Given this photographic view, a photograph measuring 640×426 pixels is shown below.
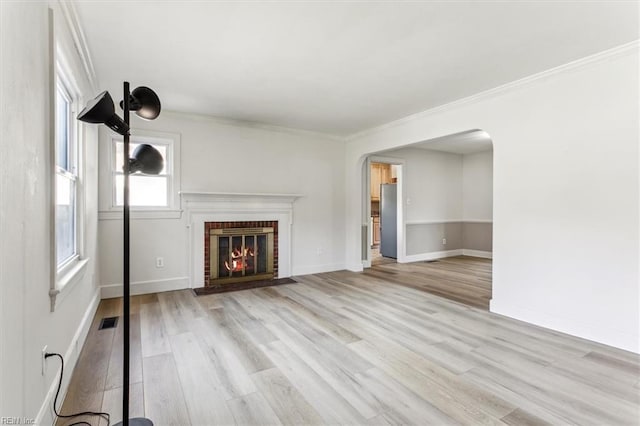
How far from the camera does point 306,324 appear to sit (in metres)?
3.06

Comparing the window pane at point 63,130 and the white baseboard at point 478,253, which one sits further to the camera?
the white baseboard at point 478,253

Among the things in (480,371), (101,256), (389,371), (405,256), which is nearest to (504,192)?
(480,371)

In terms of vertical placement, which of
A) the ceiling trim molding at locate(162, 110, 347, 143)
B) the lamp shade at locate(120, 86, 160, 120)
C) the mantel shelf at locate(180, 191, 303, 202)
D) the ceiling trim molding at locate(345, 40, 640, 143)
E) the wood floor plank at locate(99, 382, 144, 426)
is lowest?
the wood floor plank at locate(99, 382, 144, 426)

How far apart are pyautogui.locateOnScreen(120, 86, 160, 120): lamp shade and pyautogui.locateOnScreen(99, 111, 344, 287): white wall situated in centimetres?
280

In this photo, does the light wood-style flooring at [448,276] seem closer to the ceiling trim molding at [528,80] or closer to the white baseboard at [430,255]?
the white baseboard at [430,255]

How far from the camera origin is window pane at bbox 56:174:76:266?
226cm

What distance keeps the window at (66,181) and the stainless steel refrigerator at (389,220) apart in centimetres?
555

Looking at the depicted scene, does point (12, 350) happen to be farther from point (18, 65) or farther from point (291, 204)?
point (291, 204)

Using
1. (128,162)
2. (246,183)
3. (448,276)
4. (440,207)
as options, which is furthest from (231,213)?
(440,207)

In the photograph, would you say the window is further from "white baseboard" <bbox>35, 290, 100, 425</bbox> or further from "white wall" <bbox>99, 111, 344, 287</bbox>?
"white wall" <bbox>99, 111, 344, 287</bbox>

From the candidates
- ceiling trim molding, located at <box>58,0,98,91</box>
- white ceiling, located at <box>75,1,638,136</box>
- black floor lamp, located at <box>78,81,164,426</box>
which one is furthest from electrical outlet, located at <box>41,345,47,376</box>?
white ceiling, located at <box>75,1,638,136</box>

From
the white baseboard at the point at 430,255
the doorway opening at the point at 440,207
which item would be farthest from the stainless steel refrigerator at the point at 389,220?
the white baseboard at the point at 430,255

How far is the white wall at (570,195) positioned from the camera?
255 centimetres

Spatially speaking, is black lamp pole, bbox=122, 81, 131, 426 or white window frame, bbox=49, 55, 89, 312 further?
white window frame, bbox=49, 55, 89, 312
